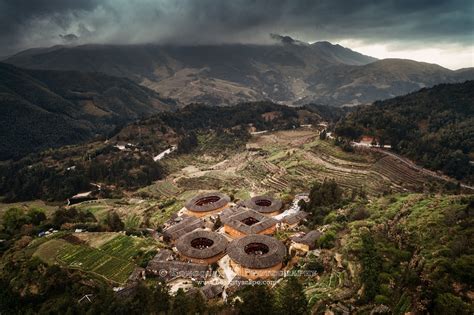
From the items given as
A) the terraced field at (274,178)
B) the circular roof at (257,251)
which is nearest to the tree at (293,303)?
the circular roof at (257,251)

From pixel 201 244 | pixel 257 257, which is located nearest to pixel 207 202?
pixel 201 244

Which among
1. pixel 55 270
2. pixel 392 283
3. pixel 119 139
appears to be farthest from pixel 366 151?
pixel 119 139

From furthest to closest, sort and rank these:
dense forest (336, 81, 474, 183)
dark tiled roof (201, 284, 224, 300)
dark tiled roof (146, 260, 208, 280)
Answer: dense forest (336, 81, 474, 183) < dark tiled roof (146, 260, 208, 280) < dark tiled roof (201, 284, 224, 300)

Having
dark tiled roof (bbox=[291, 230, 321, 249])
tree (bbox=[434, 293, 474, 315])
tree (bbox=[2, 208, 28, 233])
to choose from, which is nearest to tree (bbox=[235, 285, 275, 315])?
tree (bbox=[434, 293, 474, 315])

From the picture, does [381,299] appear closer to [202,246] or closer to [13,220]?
[202,246]

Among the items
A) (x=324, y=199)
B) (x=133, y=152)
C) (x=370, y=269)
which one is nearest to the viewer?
(x=370, y=269)

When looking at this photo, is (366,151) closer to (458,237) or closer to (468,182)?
(468,182)

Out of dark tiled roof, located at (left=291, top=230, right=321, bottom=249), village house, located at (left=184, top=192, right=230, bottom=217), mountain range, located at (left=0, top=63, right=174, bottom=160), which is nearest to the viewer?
dark tiled roof, located at (left=291, top=230, right=321, bottom=249)

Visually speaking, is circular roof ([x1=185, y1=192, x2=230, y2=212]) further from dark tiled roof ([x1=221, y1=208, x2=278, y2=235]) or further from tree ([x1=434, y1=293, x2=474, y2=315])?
tree ([x1=434, y1=293, x2=474, y2=315])
